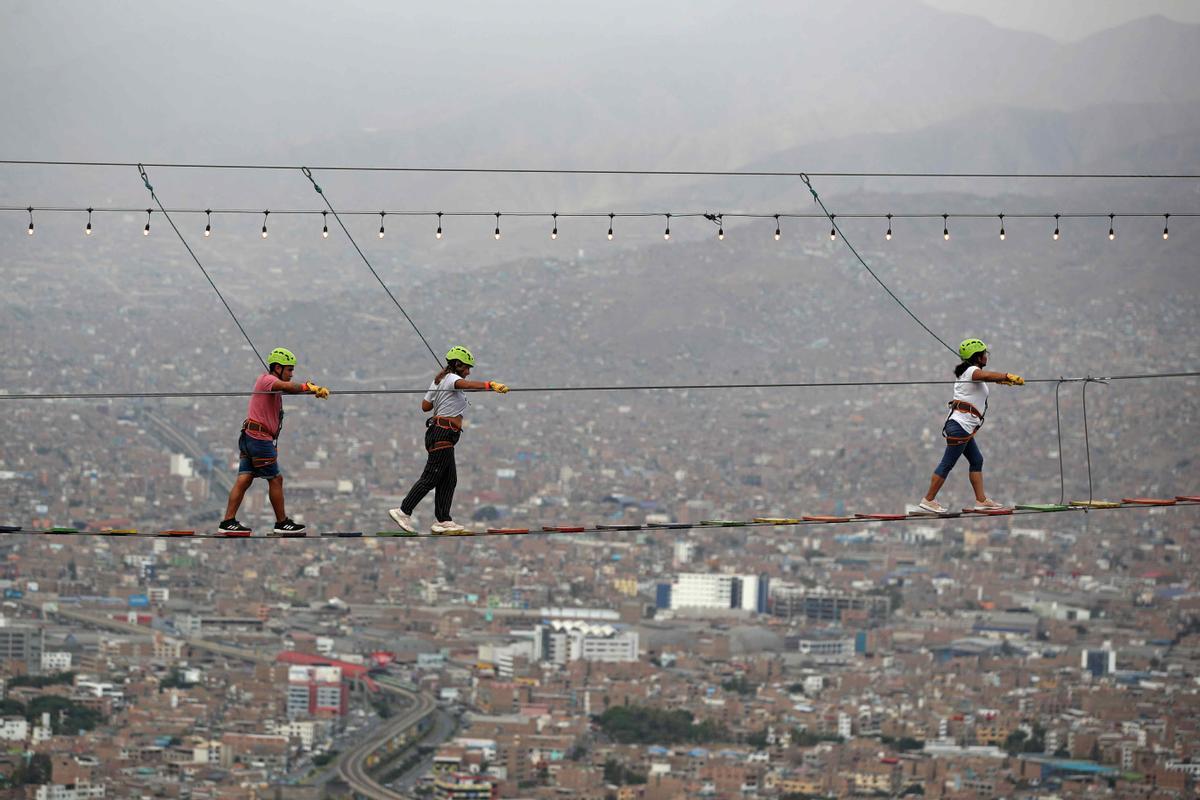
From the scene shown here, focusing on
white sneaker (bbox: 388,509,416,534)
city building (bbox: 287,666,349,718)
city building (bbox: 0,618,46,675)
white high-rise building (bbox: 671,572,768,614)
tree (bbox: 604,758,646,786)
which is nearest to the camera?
white sneaker (bbox: 388,509,416,534)

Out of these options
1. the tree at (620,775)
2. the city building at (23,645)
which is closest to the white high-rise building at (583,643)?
the tree at (620,775)

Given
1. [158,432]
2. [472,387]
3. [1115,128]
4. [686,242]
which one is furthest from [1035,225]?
[472,387]

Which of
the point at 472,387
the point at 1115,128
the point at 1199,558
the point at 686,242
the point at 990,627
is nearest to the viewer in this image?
the point at 472,387

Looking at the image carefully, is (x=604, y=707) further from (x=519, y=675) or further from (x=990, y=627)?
(x=990, y=627)

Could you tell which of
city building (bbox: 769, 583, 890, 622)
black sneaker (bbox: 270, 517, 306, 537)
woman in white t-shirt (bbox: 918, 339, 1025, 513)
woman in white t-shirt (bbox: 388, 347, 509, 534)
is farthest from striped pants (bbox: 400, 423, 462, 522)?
city building (bbox: 769, 583, 890, 622)

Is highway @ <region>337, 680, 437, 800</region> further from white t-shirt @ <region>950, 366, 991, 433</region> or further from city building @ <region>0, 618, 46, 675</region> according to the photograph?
white t-shirt @ <region>950, 366, 991, 433</region>

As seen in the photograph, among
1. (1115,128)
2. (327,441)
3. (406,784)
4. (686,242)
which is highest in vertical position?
(1115,128)

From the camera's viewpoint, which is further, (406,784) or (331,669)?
(331,669)

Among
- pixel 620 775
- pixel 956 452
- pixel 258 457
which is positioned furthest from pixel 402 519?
pixel 620 775

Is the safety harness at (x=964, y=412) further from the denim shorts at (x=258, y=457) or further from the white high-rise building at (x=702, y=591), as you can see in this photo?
the white high-rise building at (x=702, y=591)
